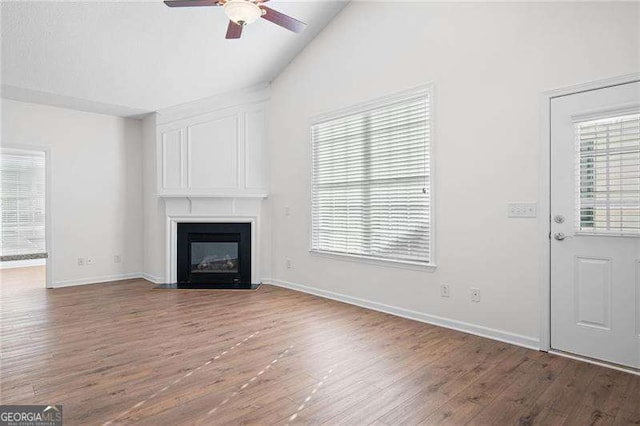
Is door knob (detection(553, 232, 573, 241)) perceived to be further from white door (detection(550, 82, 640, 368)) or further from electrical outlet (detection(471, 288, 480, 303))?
electrical outlet (detection(471, 288, 480, 303))

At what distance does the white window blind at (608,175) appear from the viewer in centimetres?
260

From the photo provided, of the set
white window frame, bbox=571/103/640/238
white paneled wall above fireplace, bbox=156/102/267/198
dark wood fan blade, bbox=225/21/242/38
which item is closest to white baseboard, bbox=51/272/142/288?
Result: white paneled wall above fireplace, bbox=156/102/267/198

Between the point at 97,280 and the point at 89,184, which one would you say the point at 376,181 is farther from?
the point at 97,280

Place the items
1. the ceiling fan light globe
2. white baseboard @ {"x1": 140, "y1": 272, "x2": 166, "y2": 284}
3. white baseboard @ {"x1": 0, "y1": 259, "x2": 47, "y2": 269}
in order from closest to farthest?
1. the ceiling fan light globe
2. white baseboard @ {"x1": 140, "y1": 272, "x2": 166, "y2": 284}
3. white baseboard @ {"x1": 0, "y1": 259, "x2": 47, "y2": 269}

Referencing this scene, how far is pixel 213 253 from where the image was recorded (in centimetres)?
565

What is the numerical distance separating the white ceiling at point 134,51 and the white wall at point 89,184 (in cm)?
34

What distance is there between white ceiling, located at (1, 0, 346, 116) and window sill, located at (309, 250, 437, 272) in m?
2.72

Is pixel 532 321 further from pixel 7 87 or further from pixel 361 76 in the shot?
pixel 7 87

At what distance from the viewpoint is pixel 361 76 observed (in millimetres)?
4320

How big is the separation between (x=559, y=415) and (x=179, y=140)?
5483 mm

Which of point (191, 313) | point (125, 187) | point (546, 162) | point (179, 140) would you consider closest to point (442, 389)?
point (546, 162)

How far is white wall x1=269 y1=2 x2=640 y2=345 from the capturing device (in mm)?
2836

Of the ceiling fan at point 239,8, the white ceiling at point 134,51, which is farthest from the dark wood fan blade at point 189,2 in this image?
the white ceiling at point 134,51

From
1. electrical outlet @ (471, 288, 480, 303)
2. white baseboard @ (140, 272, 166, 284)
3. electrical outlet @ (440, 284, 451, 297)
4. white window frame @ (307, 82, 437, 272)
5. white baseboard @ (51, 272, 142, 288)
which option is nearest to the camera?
electrical outlet @ (471, 288, 480, 303)
